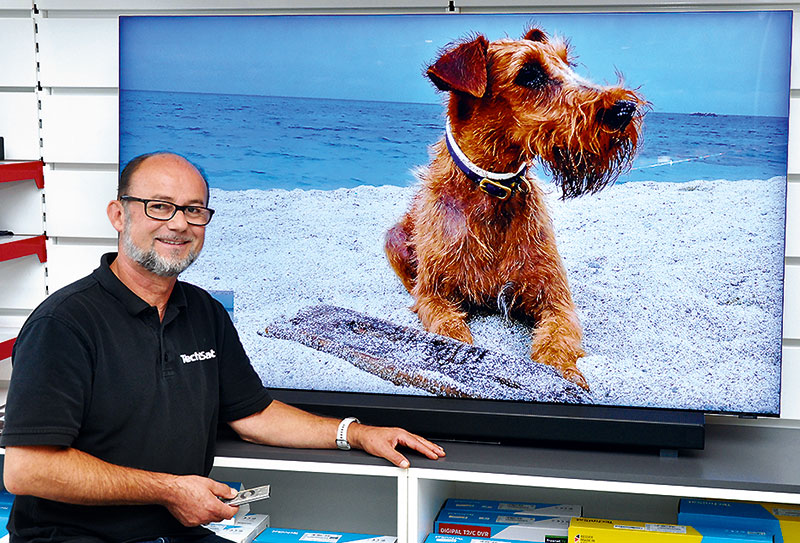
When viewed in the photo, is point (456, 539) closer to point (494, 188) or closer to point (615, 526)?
point (615, 526)

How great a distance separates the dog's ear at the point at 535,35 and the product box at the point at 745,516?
131 cm

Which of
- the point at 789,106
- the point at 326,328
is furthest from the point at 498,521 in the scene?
the point at 789,106

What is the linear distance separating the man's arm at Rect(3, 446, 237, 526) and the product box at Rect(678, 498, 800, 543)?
123cm

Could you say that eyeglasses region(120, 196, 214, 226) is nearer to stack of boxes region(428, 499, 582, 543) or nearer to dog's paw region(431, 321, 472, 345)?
dog's paw region(431, 321, 472, 345)

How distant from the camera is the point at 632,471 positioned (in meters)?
2.19

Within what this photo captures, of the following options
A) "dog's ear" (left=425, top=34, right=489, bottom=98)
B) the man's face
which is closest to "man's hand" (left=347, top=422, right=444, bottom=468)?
the man's face

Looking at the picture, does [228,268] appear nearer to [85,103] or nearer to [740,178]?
[85,103]

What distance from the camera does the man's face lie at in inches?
82.2

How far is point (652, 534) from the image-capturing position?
7.34 feet

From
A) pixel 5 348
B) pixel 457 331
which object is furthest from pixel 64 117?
pixel 457 331

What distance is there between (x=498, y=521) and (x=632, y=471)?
17.7 inches

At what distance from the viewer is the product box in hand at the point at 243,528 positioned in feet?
7.86

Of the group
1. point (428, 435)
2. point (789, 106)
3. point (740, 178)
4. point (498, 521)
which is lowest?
point (498, 521)

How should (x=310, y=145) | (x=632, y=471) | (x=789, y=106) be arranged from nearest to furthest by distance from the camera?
1. (x=632, y=471)
2. (x=789, y=106)
3. (x=310, y=145)
